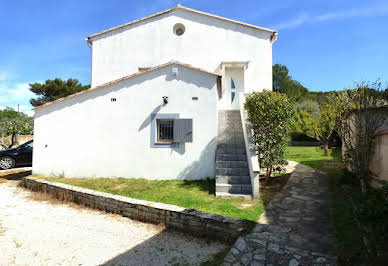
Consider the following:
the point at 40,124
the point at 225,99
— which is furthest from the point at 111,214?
the point at 225,99

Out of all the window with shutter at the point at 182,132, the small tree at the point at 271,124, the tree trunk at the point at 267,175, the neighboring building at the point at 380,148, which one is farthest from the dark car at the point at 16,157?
the neighboring building at the point at 380,148

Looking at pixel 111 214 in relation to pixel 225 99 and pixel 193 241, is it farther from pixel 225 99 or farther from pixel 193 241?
pixel 225 99

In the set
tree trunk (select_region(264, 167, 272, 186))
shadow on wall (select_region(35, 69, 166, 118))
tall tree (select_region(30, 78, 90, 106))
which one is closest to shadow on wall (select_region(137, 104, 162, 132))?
shadow on wall (select_region(35, 69, 166, 118))

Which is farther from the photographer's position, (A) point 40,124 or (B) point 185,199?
(A) point 40,124

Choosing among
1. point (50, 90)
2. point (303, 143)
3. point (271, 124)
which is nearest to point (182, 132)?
point (271, 124)

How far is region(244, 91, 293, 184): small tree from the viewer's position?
7.05 meters

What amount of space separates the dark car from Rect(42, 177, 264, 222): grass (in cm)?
496

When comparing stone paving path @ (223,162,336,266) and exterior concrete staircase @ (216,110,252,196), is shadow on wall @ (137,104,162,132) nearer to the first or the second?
exterior concrete staircase @ (216,110,252,196)

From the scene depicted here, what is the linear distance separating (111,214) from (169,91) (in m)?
4.72

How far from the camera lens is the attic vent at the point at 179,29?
551 inches

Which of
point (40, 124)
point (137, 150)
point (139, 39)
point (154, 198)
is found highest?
point (139, 39)

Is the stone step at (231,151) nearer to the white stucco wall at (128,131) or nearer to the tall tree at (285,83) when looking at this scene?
the white stucco wall at (128,131)

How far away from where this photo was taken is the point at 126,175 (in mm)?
8664

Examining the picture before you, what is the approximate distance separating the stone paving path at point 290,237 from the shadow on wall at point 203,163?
2.54 m
